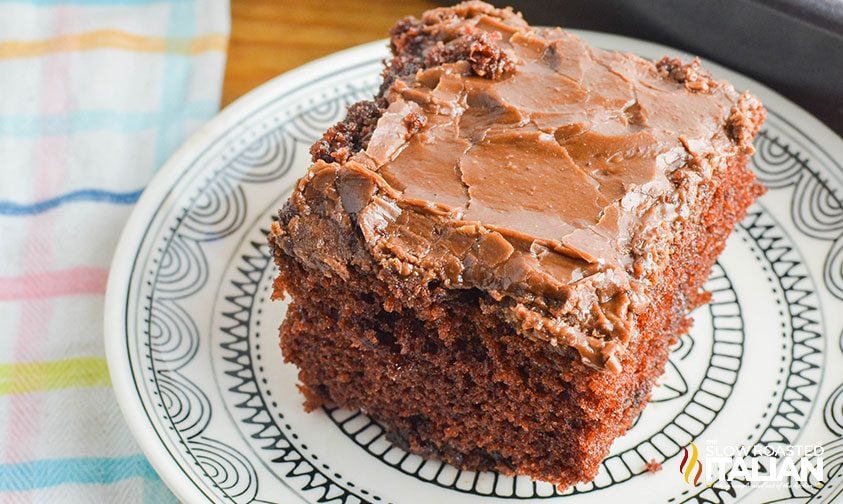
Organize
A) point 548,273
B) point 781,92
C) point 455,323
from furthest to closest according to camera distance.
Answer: point 781,92, point 455,323, point 548,273

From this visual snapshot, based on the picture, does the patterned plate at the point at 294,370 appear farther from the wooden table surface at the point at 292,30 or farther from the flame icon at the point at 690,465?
the wooden table surface at the point at 292,30

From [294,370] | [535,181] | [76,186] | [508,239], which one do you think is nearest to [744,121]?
[535,181]

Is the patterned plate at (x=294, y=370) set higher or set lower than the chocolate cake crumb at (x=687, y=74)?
lower

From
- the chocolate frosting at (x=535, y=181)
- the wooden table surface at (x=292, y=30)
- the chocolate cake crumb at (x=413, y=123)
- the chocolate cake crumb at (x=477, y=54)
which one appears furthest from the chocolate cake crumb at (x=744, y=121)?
the wooden table surface at (x=292, y=30)

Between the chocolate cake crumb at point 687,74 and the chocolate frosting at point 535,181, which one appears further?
the chocolate cake crumb at point 687,74

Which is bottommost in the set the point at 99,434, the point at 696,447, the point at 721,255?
the point at 99,434

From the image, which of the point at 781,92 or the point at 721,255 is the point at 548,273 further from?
the point at 781,92

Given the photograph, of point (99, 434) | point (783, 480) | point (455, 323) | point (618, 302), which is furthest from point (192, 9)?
point (783, 480)
